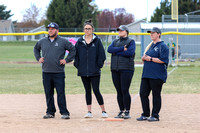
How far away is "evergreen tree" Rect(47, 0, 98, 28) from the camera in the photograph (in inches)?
1681

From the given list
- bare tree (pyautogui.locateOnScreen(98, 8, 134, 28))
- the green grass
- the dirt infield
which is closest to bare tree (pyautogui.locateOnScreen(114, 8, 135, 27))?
bare tree (pyautogui.locateOnScreen(98, 8, 134, 28))

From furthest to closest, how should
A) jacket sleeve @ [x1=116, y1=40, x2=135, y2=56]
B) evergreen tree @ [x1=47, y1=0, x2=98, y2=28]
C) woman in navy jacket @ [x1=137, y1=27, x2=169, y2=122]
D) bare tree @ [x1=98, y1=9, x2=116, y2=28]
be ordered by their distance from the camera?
bare tree @ [x1=98, y1=9, x2=116, y2=28], evergreen tree @ [x1=47, y1=0, x2=98, y2=28], jacket sleeve @ [x1=116, y1=40, x2=135, y2=56], woman in navy jacket @ [x1=137, y1=27, x2=169, y2=122]

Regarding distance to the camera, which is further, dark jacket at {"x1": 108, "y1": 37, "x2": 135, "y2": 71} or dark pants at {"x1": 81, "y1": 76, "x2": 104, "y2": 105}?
dark pants at {"x1": 81, "y1": 76, "x2": 104, "y2": 105}

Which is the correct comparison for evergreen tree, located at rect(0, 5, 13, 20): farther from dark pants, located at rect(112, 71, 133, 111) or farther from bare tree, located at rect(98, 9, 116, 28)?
dark pants, located at rect(112, 71, 133, 111)

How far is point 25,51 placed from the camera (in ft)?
92.8

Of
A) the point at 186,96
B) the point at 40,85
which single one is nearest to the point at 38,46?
the point at 186,96

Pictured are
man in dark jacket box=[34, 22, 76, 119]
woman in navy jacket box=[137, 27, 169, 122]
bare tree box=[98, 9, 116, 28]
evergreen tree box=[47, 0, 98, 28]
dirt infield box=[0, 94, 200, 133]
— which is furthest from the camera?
bare tree box=[98, 9, 116, 28]

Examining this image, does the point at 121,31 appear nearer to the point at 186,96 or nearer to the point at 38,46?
the point at 38,46

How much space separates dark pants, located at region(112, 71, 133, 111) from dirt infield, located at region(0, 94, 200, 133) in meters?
0.36

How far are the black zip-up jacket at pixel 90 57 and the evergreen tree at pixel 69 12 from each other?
3496 centimetres

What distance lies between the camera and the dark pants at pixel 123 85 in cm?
798

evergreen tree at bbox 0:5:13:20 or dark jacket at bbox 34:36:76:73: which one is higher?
evergreen tree at bbox 0:5:13:20

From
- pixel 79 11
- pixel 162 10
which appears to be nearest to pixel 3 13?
pixel 162 10

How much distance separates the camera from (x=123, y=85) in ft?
26.3
